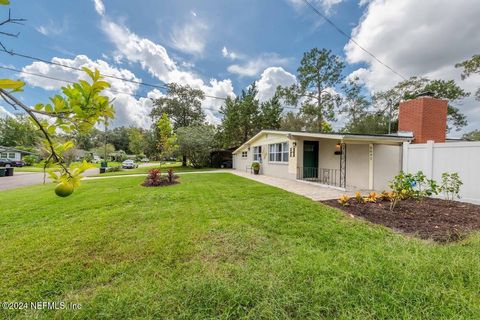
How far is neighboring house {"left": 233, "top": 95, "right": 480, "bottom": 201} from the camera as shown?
20.0 feet

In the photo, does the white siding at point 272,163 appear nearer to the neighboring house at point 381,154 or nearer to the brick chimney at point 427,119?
the neighboring house at point 381,154

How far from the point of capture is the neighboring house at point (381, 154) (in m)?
6.09

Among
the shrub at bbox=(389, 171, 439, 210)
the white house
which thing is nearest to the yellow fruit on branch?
the shrub at bbox=(389, 171, 439, 210)

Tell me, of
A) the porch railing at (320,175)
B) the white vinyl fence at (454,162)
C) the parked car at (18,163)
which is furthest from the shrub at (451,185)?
the parked car at (18,163)

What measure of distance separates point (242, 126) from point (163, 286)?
2440 centimetres

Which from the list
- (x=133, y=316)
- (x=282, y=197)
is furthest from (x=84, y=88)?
(x=282, y=197)

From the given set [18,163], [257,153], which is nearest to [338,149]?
[257,153]

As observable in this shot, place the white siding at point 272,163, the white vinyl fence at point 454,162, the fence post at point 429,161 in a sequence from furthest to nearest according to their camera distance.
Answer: the white siding at point 272,163, the fence post at point 429,161, the white vinyl fence at point 454,162

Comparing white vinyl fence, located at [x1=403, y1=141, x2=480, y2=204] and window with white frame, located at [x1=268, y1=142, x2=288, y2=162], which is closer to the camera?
white vinyl fence, located at [x1=403, y1=141, x2=480, y2=204]

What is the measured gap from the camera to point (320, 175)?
447 inches

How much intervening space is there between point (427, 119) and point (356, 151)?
409 centimetres

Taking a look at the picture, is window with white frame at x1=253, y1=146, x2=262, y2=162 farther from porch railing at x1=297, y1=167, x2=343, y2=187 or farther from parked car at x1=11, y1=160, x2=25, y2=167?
parked car at x1=11, y1=160, x2=25, y2=167

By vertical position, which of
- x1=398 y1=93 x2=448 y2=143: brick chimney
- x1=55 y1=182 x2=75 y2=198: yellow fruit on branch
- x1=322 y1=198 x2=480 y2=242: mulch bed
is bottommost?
x1=322 y1=198 x2=480 y2=242: mulch bed

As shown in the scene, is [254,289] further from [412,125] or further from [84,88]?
[412,125]
